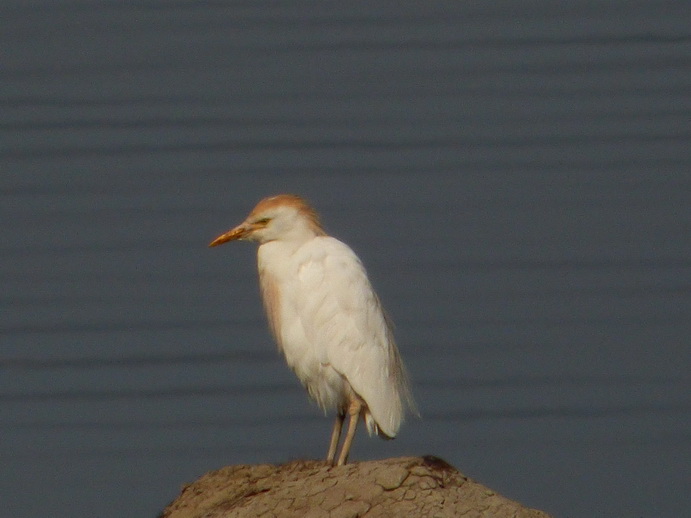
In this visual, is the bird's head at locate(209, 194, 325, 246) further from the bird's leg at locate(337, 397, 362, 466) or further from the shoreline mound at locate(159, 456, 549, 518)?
the shoreline mound at locate(159, 456, 549, 518)

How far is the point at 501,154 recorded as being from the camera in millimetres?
13430

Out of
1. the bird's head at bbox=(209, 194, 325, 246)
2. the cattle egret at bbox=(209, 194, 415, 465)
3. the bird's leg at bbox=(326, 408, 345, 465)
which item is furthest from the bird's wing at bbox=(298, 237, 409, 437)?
the bird's leg at bbox=(326, 408, 345, 465)

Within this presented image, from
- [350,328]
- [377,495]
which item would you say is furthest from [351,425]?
[377,495]

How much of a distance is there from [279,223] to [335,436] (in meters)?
1.02

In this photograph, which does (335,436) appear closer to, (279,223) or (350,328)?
(350,328)

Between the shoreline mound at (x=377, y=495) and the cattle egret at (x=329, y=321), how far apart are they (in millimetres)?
564

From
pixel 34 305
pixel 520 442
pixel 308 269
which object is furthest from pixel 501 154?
pixel 308 269

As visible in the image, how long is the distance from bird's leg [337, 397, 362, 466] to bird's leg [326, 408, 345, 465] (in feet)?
0.20

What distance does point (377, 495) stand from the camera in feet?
22.6

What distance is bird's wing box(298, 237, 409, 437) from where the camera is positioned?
786cm

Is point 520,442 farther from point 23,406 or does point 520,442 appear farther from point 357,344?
point 357,344

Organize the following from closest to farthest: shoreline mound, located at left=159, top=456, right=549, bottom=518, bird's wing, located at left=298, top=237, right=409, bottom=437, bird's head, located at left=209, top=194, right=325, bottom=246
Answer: shoreline mound, located at left=159, top=456, right=549, bottom=518 → bird's wing, located at left=298, top=237, right=409, bottom=437 → bird's head, located at left=209, top=194, right=325, bottom=246

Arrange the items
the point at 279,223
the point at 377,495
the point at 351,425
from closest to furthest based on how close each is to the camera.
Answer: the point at 377,495, the point at 351,425, the point at 279,223

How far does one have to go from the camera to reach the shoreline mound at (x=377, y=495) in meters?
6.85
